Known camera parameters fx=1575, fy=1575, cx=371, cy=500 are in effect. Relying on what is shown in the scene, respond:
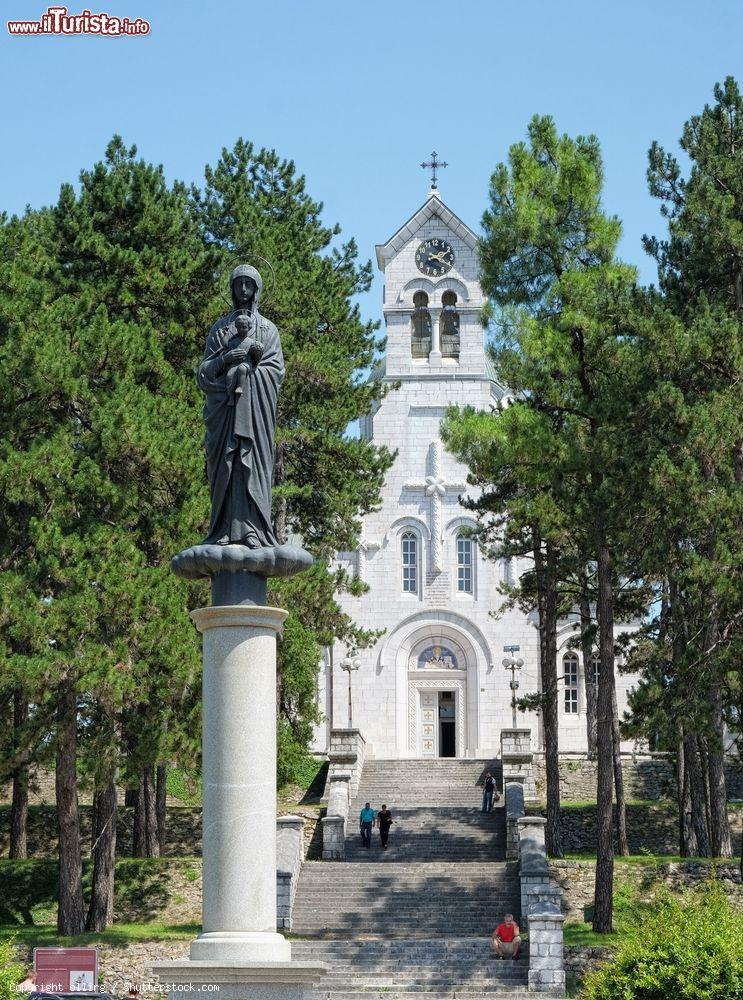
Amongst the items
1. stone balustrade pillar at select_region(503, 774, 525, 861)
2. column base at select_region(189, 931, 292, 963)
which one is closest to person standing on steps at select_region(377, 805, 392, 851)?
stone balustrade pillar at select_region(503, 774, 525, 861)

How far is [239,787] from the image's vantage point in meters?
12.8

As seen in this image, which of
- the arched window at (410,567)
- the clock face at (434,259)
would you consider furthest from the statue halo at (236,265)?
the arched window at (410,567)

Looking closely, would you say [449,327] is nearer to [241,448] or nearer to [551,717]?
[551,717]

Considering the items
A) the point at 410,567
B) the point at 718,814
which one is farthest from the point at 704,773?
the point at 410,567

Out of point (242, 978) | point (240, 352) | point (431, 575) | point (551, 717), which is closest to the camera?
point (242, 978)

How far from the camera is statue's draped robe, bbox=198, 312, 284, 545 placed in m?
13.6

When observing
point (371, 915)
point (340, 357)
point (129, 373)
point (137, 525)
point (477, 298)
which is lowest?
point (371, 915)

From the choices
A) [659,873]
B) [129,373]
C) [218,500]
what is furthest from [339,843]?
[218,500]

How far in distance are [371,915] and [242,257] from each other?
44.0 feet

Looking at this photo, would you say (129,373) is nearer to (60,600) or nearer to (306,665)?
(60,600)

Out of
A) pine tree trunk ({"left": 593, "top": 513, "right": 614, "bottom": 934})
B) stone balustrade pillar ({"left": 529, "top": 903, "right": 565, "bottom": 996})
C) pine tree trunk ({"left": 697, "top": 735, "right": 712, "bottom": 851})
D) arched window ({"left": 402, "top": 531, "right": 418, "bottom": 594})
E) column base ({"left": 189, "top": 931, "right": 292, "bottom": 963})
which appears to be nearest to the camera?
column base ({"left": 189, "top": 931, "right": 292, "bottom": 963})

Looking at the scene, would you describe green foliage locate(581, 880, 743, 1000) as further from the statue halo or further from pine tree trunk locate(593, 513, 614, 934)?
the statue halo

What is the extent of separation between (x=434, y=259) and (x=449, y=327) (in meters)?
2.30

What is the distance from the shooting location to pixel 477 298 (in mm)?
51438
